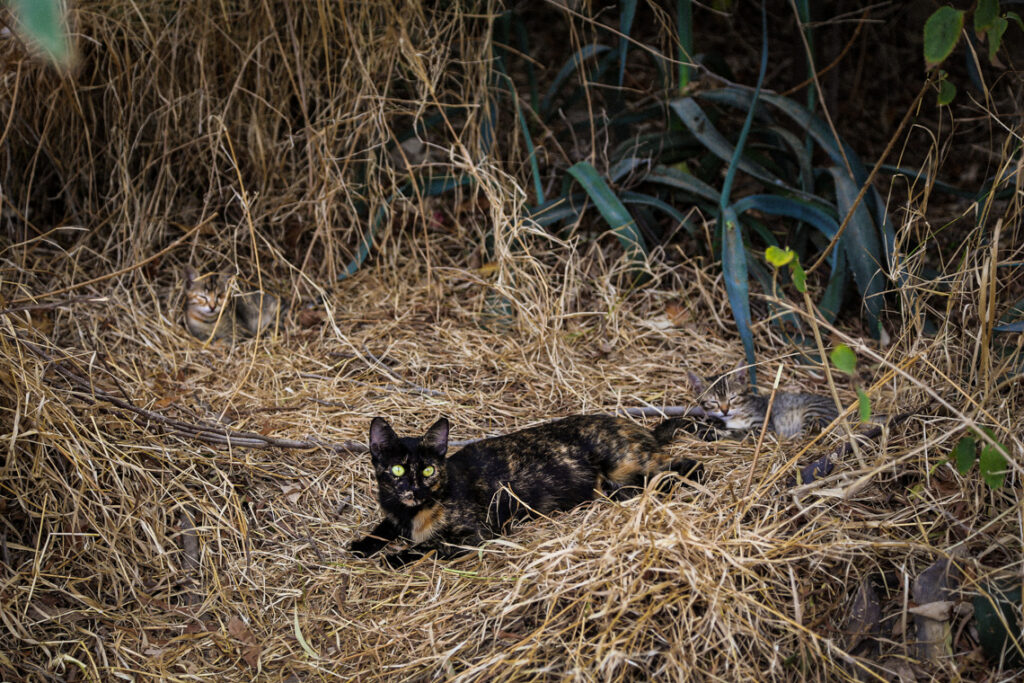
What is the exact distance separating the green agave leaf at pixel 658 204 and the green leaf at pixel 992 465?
1.89 metres

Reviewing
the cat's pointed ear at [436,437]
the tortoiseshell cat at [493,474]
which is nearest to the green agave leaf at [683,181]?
the tortoiseshell cat at [493,474]

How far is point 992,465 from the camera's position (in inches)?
77.0

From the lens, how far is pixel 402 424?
3.06m

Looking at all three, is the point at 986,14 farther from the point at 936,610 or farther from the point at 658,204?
the point at 658,204

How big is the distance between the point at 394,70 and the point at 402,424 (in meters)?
1.75

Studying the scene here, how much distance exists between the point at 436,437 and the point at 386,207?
1597 millimetres

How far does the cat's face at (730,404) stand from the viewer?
9.96 ft

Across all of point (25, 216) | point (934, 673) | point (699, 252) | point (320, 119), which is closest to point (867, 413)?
point (934, 673)

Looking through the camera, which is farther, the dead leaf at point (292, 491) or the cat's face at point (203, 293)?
the cat's face at point (203, 293)

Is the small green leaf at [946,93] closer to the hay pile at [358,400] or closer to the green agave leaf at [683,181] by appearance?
the hay pile at [358,400]

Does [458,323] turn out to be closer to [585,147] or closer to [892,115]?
[585,147]

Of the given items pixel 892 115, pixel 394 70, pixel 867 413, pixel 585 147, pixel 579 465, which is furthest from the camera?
pixel 892 115

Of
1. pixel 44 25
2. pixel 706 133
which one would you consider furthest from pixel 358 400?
pixel 44 25

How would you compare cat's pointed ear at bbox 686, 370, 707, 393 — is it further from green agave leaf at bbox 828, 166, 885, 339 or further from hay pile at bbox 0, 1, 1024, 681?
green agave leaf at bbox 828, 166, 885, 339
